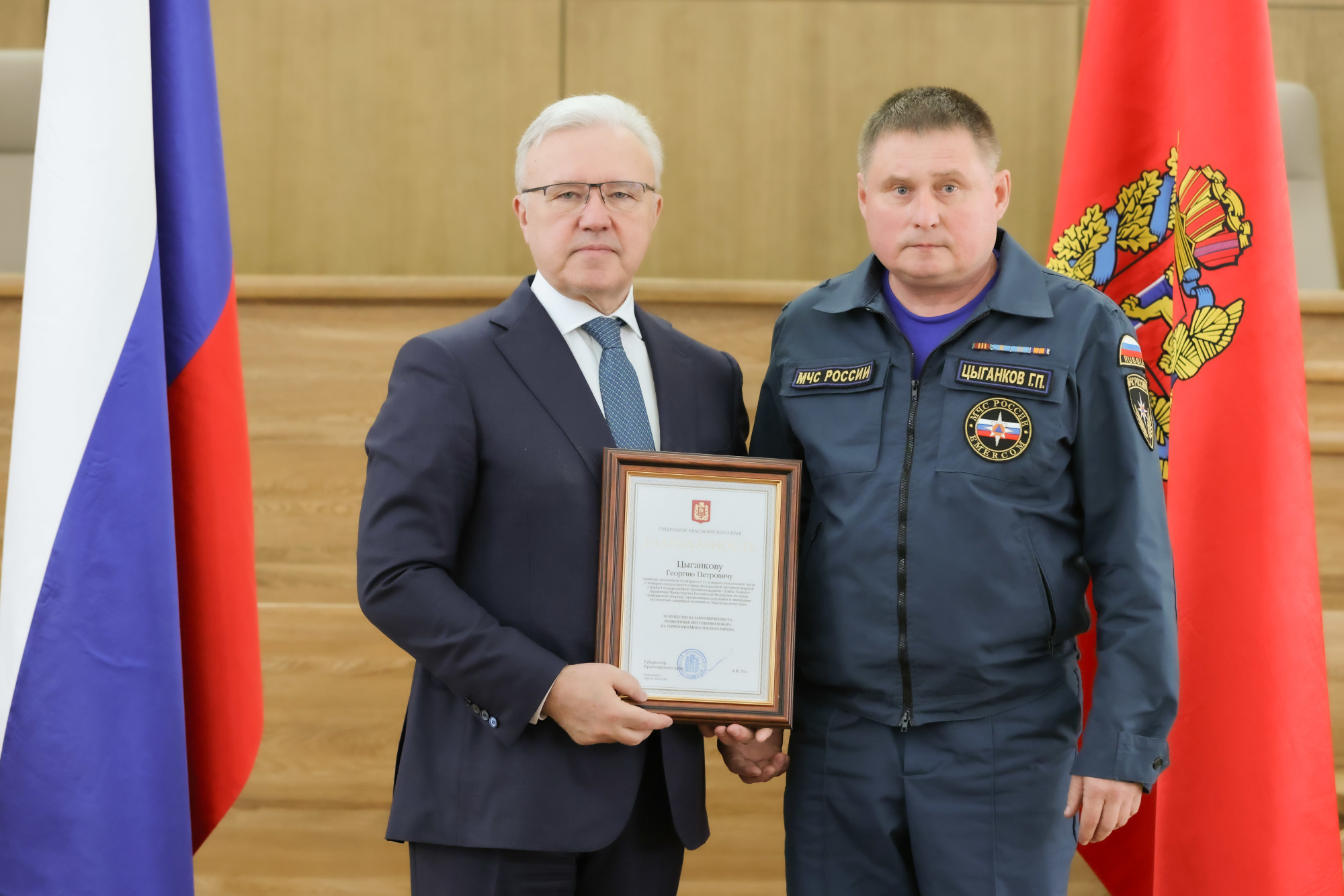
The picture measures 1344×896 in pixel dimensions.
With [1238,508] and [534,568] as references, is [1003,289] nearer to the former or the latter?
[1238,508]

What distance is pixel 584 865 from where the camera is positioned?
1301mm

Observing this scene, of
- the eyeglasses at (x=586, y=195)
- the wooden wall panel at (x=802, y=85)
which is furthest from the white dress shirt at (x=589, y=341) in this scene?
the wooden wall panel at (x=802, y=85)

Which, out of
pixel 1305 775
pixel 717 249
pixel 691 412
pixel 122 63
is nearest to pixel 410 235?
pixel 717 249

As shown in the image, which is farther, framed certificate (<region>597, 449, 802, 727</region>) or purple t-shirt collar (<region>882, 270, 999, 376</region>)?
purple t-shirt collar (<region>882, 270, 999, 376</region>)

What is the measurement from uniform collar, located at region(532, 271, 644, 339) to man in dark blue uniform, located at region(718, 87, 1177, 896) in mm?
284

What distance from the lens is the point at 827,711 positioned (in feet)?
4.57

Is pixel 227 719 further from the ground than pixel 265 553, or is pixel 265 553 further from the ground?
pixel 265 553

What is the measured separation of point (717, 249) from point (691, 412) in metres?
1.92

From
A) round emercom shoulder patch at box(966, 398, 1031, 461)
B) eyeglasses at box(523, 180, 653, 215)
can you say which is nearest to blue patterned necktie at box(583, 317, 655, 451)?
eyeglasses at box(523, 180, 653, 215)

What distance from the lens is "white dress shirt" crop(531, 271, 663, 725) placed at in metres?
1.37

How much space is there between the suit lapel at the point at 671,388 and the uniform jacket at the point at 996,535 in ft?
0.57

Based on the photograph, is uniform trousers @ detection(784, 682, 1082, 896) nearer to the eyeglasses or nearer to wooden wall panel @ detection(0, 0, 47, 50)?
the eyeglasses

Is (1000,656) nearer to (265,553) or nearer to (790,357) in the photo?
(790,357)

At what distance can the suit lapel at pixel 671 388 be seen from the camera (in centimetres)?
136
